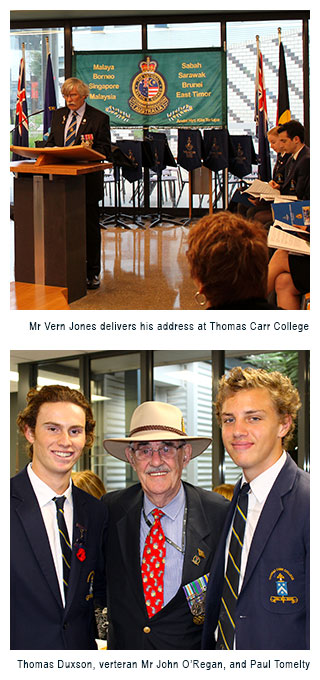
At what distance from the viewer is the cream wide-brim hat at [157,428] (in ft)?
8.28

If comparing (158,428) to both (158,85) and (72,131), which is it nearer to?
(72,131)

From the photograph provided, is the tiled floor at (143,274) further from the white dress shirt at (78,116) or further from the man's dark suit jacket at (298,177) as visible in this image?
the white dress shirt at (78,116)

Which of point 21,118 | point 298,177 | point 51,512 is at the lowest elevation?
point 51,512

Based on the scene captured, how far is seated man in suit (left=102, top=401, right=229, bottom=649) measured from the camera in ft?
7.70

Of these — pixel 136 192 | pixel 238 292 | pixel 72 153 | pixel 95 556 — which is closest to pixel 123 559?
pixel 95 556

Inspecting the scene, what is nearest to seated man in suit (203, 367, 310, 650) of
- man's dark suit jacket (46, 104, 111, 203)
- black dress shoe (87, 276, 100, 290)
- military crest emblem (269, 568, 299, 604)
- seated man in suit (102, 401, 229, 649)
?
military crest emblem (269, 568, 299, 604)

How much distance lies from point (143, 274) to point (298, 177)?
5.75 feet

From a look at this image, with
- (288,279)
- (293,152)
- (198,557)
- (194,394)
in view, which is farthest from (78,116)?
(198,557)

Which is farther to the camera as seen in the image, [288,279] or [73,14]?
[73,14]

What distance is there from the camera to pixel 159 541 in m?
2.46

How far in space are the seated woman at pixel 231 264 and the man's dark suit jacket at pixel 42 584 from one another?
811 mm

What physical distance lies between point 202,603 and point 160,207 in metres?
8.19

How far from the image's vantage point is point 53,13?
1038 cm

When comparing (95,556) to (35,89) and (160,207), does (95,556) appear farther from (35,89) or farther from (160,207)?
(35,89)
